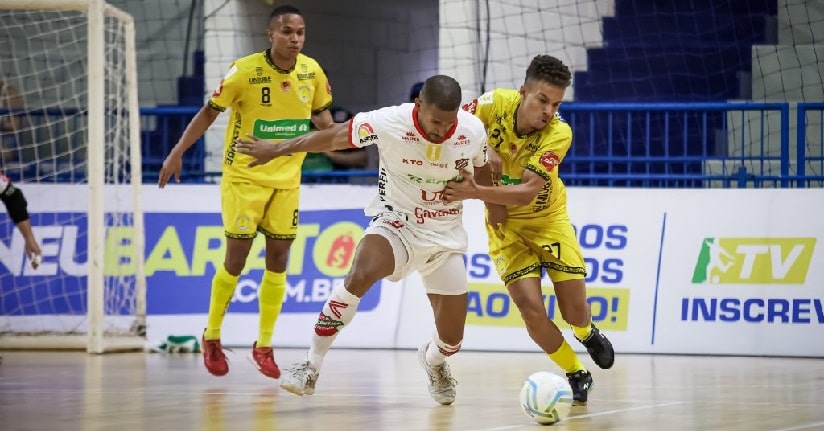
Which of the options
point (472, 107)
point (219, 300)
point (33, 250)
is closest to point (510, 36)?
point (33, 250)

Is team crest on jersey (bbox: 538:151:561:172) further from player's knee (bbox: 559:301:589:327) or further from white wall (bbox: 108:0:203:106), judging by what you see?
white wall (bbox: 108:0:203:106)

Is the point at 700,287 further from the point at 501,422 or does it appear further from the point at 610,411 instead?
the point at 501,422

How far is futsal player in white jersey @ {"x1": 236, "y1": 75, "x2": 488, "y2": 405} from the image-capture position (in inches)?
251

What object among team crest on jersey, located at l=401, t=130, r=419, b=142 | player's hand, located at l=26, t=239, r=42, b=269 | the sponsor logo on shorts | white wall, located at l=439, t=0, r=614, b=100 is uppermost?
white wall, located at l=439, t=0, r=614, b=100

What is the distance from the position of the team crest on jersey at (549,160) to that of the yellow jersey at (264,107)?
221 centimetres

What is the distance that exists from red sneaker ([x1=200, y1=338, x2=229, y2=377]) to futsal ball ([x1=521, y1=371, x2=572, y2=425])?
287 cm

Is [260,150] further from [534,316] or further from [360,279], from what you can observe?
[534,316]

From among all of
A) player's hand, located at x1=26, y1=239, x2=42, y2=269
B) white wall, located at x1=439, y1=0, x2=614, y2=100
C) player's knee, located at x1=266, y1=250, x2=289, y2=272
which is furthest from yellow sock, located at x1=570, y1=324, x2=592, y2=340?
white wall, located at x1=439, y1=0, x2=614, y2=100

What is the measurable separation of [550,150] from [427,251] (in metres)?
0.83

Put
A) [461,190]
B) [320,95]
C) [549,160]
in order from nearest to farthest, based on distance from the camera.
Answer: [461,190], [549,160], [320,95]

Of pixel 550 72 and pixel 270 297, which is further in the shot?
pixel 270 297

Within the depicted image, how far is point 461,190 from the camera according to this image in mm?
6289

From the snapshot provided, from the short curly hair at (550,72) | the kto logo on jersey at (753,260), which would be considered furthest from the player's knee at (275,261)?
the kto logo on jersey at (753,260)

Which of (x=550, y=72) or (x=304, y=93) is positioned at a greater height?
(x=304, y=93)
